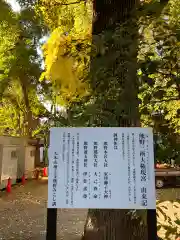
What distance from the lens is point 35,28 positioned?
16.2 m

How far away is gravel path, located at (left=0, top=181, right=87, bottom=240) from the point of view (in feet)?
24.6

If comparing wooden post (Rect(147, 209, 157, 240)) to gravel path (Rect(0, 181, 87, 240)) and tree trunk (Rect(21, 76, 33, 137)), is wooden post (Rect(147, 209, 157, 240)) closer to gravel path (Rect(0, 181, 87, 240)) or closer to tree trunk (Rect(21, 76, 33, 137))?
gravel path (Rect(0, 181, 87, 240))

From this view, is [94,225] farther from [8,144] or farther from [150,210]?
[8,144]

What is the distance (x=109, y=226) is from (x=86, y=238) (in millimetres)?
880

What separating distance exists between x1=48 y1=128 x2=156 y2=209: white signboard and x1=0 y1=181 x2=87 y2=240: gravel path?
170 inches

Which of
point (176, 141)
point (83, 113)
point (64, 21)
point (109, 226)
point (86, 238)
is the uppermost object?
point (64, 21)

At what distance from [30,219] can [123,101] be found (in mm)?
6715

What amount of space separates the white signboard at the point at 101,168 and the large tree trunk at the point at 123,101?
322 mm

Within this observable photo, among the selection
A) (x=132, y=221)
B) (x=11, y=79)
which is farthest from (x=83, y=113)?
(x=11, y=79)

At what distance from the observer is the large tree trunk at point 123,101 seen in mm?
3387

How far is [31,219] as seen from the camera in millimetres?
9055

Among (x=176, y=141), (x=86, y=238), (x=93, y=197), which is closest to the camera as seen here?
(x=93, y=197)

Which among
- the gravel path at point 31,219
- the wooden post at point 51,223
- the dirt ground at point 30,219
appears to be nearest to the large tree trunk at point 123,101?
the dirt ground at point 30,219

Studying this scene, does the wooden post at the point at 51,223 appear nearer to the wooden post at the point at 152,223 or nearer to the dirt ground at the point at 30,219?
the wooden post at the point at 152,223
